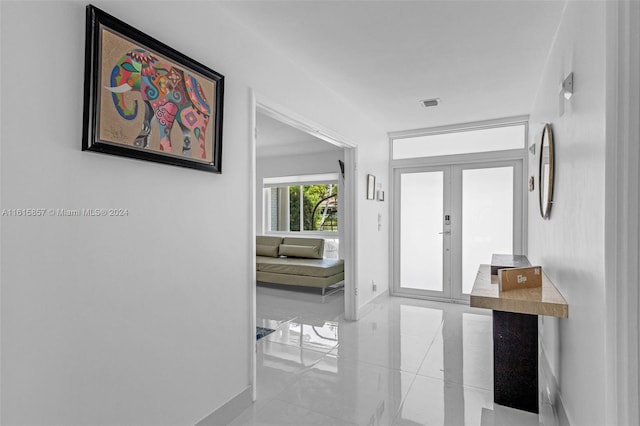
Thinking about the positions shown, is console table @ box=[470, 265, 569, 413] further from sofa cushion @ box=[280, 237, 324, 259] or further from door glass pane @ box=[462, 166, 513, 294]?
sofa cushion @ box=[280, 237, 324, 259]

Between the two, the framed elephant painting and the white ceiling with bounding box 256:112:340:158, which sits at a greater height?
the white ceiling with bounding box 256:112:340:158

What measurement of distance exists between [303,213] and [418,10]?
506 cm

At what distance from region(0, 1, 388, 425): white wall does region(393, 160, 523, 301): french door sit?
3.46 meters

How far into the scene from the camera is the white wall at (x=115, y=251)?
4.09ft

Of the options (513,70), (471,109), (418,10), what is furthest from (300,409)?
(471,109)

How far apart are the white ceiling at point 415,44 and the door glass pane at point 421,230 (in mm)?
1547

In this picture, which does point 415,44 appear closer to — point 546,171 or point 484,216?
point 546,171

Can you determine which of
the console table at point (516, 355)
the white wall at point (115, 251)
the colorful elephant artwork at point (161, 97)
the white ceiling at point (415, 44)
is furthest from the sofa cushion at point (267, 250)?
the colorful elephant artwork at point (161, 97)

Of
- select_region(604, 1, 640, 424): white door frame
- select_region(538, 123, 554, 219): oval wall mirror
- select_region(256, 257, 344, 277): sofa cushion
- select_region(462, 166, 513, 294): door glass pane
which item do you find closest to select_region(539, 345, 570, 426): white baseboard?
select_region(604, 1, 640, 424): white door frame

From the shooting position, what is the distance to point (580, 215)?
1.73 metres

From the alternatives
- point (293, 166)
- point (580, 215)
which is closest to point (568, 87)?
point (580, 215)

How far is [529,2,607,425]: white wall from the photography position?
55.9 inches

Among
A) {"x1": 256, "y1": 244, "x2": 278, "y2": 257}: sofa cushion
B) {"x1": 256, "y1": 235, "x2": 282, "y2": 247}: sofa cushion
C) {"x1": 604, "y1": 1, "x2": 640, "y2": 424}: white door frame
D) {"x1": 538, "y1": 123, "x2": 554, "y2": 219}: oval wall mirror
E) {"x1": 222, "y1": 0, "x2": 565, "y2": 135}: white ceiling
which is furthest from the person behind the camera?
{"x1": 256, "y1": 235, "x2": 282, "y2": 247}: sofa cushion

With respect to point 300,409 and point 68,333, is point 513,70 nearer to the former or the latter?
point 300,409
